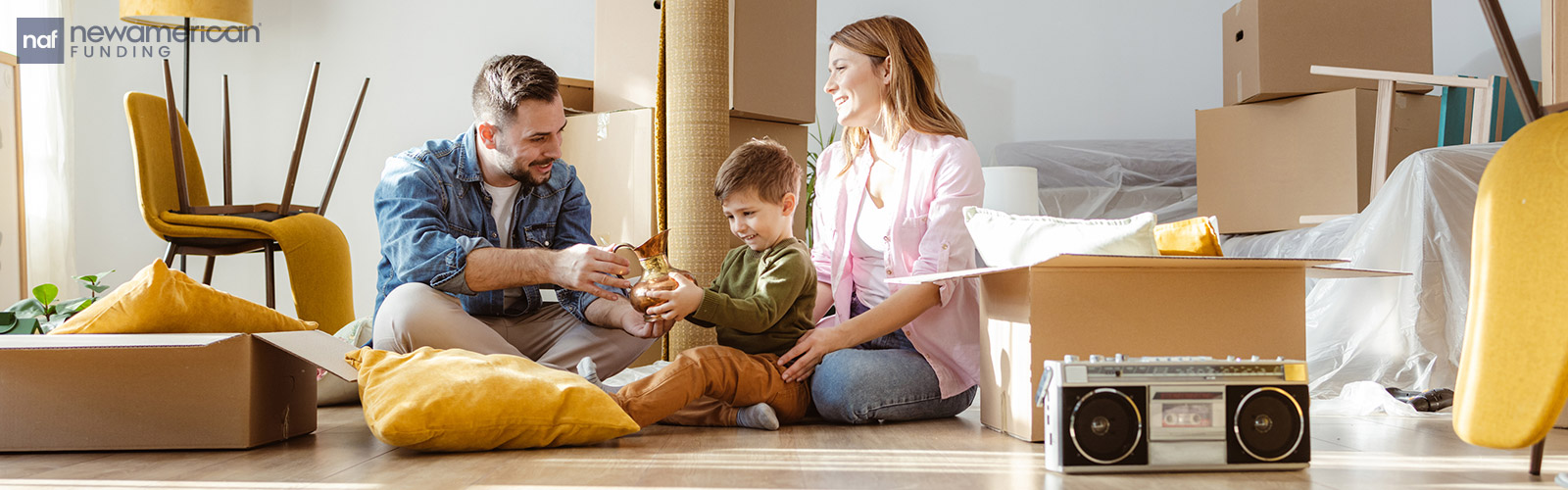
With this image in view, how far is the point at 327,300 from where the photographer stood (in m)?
2.58

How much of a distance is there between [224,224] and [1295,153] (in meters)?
2.87

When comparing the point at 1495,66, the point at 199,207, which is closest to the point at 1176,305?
the point at 199,207

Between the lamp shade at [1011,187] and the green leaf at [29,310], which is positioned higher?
the lamp shade at [1011,187]

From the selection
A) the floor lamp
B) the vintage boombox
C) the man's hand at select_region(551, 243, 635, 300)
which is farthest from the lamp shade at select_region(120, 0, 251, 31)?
the vintage boombox

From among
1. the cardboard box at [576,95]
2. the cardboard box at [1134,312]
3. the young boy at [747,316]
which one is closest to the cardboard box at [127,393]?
the young boy at [747,316]

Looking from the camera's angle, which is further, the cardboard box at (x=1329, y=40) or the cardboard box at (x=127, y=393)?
the cardboard box at (x=1329, y=40)

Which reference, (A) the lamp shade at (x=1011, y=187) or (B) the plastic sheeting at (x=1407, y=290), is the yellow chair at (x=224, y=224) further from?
(B) the plastic sheeting at (x=1407, y=290)

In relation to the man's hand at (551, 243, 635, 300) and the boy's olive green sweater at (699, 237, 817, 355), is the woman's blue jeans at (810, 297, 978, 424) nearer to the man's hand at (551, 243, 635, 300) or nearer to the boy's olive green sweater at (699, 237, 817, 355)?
the boy's olive green sweater at (699, 237, 817, 355)

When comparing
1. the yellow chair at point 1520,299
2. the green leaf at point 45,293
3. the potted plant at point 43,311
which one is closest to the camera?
the yellow chair at point 1520,299

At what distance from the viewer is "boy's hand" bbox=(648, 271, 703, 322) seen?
5.19 feet

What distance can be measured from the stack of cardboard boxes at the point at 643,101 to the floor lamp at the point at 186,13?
1.41 meters

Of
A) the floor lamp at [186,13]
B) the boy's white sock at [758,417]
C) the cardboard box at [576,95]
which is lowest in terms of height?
the boy's white sock at [758,417]

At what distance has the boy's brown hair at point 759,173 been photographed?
169cm

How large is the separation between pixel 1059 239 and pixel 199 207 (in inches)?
83.1
